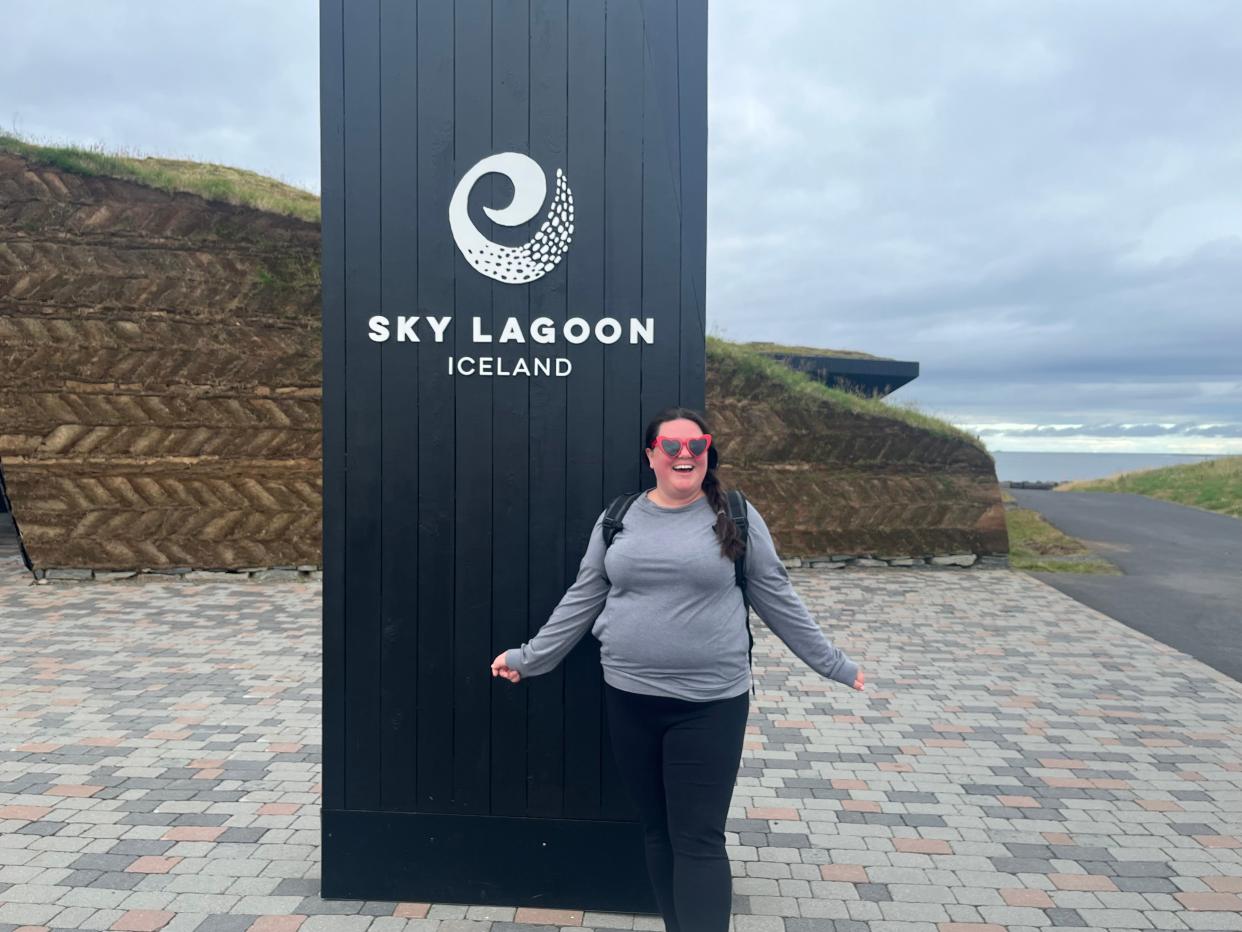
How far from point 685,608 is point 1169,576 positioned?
469 inches

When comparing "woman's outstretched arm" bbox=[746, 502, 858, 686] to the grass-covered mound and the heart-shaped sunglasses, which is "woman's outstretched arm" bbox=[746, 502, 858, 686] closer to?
the heart-shaped sunglasses

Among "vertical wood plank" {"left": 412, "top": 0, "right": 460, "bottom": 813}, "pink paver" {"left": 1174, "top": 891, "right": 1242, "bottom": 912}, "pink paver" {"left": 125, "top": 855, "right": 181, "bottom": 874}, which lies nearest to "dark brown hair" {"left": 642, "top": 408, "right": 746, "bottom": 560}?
"vertical wood plank" {"left": 412, "top": 0, "right": 460, "bottom": 813}

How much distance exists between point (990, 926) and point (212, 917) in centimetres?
291

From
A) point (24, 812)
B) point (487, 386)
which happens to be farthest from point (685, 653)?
point (24, 812)

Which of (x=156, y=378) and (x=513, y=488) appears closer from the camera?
(x=513, y=488)

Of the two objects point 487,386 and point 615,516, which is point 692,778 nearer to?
point 615,516

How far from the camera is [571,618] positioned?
3.17m

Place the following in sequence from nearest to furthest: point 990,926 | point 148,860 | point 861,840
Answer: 1. point 990,926
2. point 148,860
3. point 861,840

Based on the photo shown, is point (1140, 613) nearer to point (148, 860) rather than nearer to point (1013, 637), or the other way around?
point (1013, 637)

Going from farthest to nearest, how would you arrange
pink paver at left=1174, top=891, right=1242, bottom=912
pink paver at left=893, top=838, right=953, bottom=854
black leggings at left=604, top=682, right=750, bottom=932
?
pink paver at left=893, top=838, right=953, bottom=854
pink paver at left=1174, top=891, right=1242, bottom=912
black leggings at left=604, top=682, right=750, bottom=932

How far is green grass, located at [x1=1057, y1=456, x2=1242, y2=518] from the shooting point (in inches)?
881

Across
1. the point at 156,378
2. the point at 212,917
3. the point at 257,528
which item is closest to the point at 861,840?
the point at 212,917

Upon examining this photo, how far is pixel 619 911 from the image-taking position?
3.58 metres

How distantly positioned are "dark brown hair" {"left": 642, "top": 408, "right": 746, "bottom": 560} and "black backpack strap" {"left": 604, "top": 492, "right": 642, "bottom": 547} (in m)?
0.20
